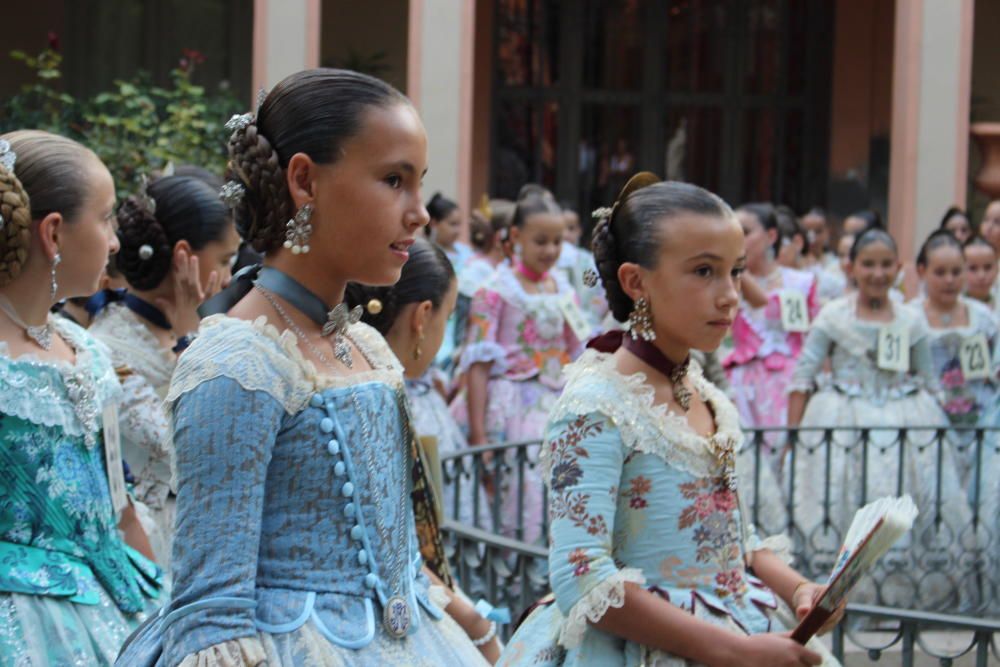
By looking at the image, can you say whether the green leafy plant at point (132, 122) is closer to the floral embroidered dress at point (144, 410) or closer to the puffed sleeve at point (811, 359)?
the puffed sleeve at point (811, 359)

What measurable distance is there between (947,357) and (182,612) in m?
6.60

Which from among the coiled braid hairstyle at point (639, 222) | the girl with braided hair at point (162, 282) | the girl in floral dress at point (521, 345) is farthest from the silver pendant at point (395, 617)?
the girl in floral dress at point (521, 345)

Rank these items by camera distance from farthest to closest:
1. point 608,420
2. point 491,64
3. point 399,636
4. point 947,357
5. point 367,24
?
1. point 491,64
2. point 367,24
3. point 947,357
4. point 608,420
5. point 399,636

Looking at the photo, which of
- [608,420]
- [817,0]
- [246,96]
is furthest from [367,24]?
[608,420]

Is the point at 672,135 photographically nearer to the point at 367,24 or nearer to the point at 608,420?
the point at 367,24

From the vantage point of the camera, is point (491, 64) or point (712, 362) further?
point (491, 64)

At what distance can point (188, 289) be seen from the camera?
4234 mm

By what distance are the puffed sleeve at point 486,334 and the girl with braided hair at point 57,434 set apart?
14.2ft

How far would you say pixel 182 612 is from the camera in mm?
2088

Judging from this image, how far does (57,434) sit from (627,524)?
1191 millimetres

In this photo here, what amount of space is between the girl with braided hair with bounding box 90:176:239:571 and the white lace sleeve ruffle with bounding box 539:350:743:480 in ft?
5.22

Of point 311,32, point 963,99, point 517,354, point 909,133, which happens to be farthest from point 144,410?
point 963,99

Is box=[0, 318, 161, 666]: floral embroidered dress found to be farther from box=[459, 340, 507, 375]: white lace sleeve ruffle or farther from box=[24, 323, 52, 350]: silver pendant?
box=[459, 340, 507, 375]: white lace sleeve ruffle

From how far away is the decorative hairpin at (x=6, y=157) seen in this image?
3.14 metres
